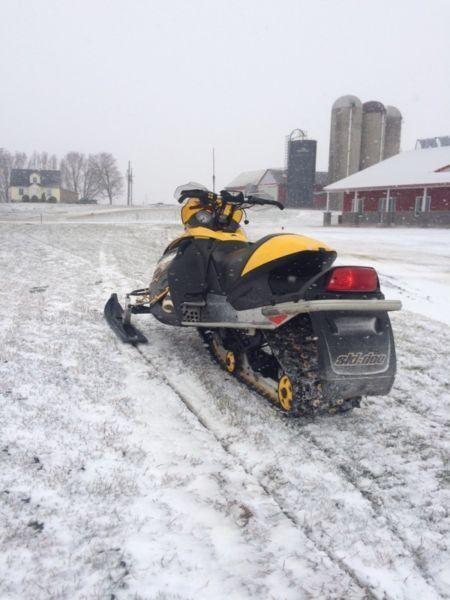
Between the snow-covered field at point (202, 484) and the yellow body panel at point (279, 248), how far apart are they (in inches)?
39.0

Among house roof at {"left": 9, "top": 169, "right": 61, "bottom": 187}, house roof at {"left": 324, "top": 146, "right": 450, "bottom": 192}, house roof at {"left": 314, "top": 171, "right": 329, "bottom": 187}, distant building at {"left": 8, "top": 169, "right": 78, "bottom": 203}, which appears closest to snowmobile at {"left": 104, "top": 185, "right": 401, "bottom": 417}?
house roof at {"left": 324, "top": 146, "right": 450, "bottom": 192}

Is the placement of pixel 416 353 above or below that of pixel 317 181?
below

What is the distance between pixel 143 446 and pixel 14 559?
3.13 feet

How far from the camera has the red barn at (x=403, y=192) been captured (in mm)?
29219

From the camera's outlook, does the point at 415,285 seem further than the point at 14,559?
Yes

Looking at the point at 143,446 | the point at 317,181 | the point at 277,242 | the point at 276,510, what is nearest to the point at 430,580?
the point at 276,510

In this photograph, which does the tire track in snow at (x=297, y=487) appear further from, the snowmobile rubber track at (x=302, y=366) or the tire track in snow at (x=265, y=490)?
the snowmobile rubber track at (x=302, y=366)

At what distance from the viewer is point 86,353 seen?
422 centimetres

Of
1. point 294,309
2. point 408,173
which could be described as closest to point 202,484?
point 294,309

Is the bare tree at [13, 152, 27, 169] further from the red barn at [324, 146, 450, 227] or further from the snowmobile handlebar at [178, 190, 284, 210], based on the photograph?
the snowmobile handlebar at [178, 190, 284, 210]

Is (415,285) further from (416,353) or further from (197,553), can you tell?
(197,553)

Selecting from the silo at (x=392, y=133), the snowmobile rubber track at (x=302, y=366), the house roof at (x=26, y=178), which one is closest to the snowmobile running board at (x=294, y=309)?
the snowmobile rubber track at (x=302, y=366)

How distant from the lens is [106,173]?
92125 millimetres

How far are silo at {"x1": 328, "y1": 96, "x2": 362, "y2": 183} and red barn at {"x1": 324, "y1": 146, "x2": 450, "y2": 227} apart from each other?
13497mm
